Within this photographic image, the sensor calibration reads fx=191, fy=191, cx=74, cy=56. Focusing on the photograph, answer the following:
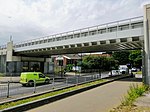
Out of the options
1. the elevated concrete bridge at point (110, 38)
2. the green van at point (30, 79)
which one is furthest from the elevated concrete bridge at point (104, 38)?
the green van at point (30, 79)

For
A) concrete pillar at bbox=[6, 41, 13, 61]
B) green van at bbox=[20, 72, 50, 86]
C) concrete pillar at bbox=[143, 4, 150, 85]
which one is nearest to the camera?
concrete pillar at bbox=[143, 4, 150, 85]

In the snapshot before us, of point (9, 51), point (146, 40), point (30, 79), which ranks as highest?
point (9, 51)

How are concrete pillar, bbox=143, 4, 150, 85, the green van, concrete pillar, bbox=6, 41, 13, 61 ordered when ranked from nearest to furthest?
concrete pillar, bbox=143, 4, 150, 85 < the green van < concrete pillar, bbox=6, 41, 13, 61

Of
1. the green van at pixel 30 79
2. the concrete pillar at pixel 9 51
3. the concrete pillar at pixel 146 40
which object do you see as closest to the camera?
the concrete pillar at pixel 146 40

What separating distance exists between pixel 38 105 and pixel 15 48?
3308 cm

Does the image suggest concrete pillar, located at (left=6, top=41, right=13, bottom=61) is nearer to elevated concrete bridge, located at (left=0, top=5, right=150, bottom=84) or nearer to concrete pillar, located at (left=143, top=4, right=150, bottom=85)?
elevated concrete bridge, located at (left=0, top=5, right=150, bottom=84)

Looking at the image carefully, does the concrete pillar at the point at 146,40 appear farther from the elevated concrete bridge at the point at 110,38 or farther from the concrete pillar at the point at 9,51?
the concrete pillar at the point at 9,51

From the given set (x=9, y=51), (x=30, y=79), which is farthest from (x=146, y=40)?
(x=9, y=51)

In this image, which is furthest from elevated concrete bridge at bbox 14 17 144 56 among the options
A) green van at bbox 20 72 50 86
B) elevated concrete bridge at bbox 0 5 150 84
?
green van at bbox 20 72 50 86

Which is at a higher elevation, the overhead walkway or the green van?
the overhead walkway

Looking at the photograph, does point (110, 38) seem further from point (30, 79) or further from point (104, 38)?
point (30, 79)

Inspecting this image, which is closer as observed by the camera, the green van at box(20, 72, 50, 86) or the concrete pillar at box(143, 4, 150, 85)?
the concrete pillar at box(143, 4, 150, 85)

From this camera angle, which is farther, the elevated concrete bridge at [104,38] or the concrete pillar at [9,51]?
the concrete pillar at [9,51]

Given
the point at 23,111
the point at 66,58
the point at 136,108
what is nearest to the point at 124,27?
→ the point at 136,108
